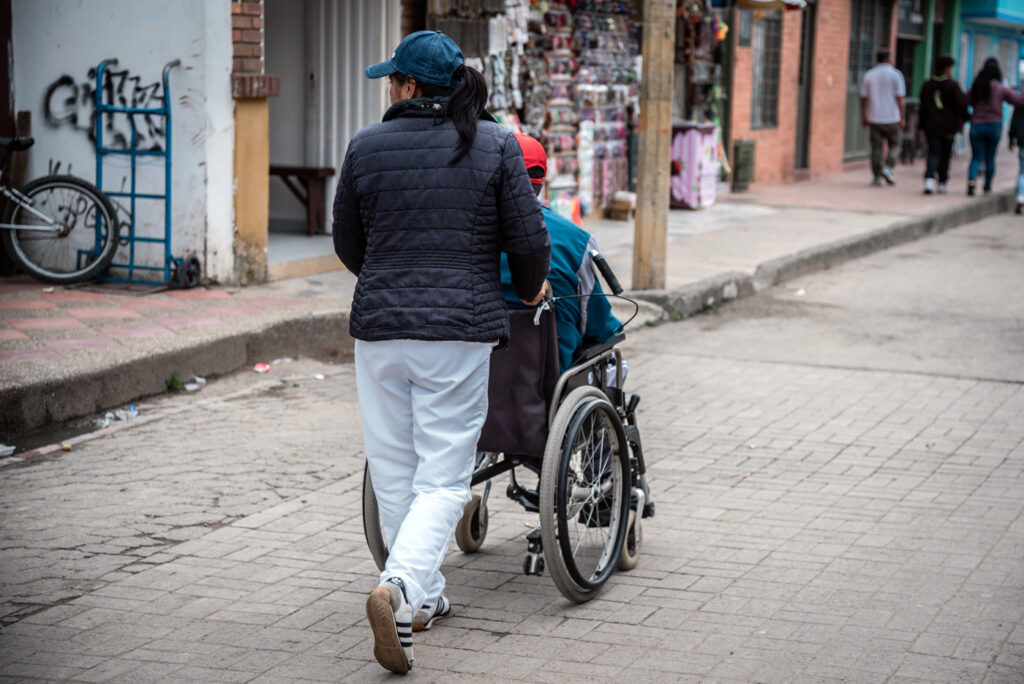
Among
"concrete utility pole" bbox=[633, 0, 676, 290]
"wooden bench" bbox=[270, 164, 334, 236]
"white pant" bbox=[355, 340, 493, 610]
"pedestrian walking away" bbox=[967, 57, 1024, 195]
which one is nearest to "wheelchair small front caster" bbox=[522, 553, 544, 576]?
"white pant" bbox=[355, 340, 493, 610]

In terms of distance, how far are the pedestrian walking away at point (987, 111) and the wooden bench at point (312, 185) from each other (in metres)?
11.0

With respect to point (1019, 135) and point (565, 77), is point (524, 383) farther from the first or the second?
point (1019, 135)

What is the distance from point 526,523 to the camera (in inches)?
212

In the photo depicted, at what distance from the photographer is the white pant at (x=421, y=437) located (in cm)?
381

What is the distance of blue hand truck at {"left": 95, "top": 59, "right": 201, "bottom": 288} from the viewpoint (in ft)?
30.1

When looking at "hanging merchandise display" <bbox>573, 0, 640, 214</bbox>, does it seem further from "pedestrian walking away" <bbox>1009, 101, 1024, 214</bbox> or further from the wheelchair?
the wheelchair

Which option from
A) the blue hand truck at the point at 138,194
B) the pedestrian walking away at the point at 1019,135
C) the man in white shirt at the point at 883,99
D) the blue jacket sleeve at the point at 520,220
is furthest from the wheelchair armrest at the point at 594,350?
the man in white shirt at the point at 883,99

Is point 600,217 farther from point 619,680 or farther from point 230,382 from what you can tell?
point 619,680

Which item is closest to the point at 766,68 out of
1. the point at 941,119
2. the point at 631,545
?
the point at 941,119

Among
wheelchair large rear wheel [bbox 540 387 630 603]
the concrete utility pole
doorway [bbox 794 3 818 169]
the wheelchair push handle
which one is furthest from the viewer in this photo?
doorway [bbox 794 3 818 169]

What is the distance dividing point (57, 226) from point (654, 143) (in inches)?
176

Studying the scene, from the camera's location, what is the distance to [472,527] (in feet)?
16.1

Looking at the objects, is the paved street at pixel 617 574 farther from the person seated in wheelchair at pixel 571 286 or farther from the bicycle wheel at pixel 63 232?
the bicycle wheel at pixel 63 232

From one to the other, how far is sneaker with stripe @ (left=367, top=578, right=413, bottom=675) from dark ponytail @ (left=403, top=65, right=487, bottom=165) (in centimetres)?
123
